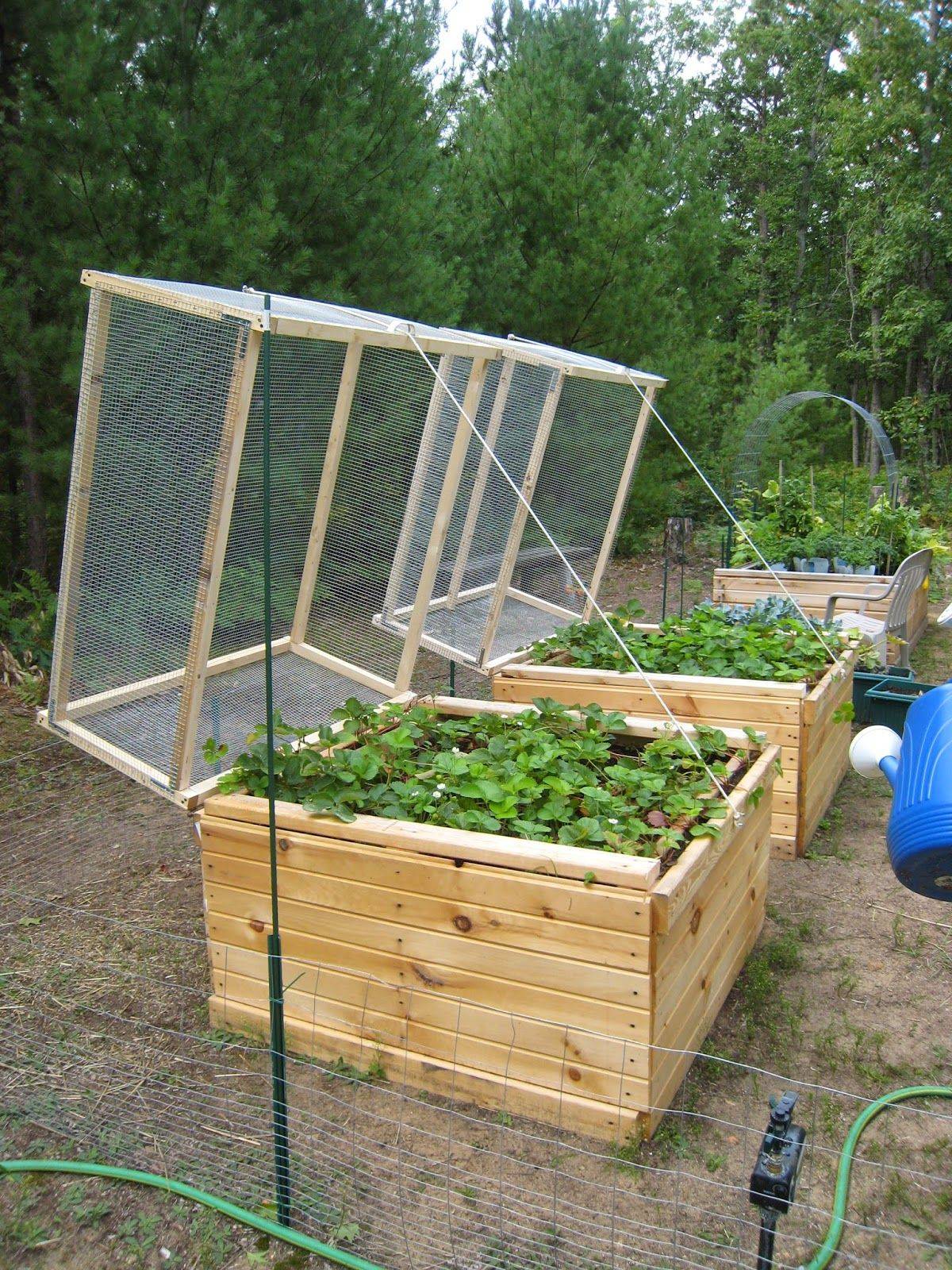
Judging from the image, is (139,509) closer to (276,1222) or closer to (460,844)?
(460,844)

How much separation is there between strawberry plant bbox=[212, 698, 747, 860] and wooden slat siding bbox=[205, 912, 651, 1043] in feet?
1.13

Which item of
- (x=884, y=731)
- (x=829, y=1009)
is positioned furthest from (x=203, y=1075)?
(x=884, y=731)

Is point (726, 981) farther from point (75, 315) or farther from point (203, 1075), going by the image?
point (75, 315)

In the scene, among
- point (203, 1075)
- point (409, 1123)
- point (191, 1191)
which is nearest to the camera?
point (191, 1191)

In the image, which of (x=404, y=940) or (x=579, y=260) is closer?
(x=404, y=940)

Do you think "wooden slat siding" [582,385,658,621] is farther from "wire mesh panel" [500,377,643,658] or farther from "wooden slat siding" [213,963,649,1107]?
"wooden slat siding" [213,963,649,1107]

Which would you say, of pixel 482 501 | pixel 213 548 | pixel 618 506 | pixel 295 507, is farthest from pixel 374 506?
pixel 618 506

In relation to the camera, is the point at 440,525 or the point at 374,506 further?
the point at 374,506

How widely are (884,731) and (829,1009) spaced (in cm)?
159

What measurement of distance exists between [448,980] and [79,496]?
1809 millimetres

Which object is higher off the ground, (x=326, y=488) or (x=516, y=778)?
(x=326, y=488)

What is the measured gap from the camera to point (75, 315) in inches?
212

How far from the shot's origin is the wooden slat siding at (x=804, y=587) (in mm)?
6582

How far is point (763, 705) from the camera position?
12.8 feet
